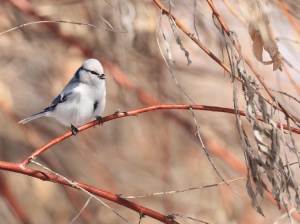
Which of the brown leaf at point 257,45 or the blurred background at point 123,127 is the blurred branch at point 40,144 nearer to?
the blurred background at point 123,127

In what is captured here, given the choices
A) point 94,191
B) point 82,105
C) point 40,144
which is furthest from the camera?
point 40,144

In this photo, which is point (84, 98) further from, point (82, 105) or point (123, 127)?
point (123, 127)

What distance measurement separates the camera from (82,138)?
856 mm

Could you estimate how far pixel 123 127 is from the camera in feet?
2.84

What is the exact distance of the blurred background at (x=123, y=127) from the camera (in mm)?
823

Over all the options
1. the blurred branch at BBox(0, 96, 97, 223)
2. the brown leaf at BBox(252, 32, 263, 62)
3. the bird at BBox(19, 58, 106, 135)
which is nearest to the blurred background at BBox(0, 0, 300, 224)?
the blurred branch at BBox(0, 96, 97, 223)

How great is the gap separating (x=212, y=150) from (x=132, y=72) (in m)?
0.38

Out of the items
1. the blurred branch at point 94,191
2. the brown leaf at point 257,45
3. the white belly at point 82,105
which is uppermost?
the white belly at point 82,105

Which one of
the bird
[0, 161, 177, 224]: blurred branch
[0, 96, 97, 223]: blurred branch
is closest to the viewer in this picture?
[0, 161, 177, 224]: blurred branch

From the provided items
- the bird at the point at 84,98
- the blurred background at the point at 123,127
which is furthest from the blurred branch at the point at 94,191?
the blurred background at the point at 123,127

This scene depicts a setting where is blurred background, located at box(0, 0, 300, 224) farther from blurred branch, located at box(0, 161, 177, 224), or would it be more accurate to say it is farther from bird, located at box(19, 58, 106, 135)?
blurred branch, located at box(0, 161, 177, 224)

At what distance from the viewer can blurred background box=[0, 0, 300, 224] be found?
82 cm

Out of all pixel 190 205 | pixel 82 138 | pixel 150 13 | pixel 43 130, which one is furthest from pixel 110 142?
pixel 150 13

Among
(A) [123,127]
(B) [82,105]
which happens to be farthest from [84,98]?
(A) [123,127]
